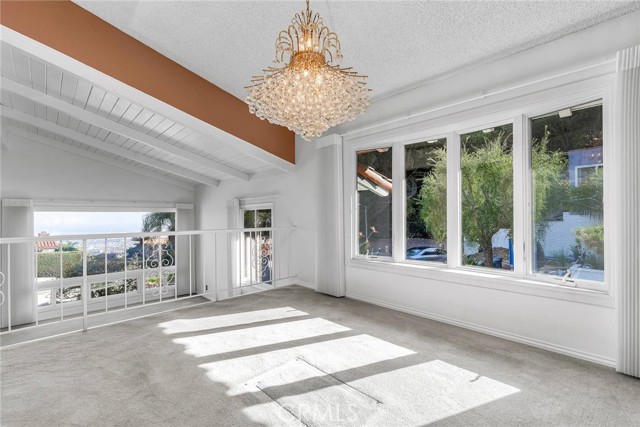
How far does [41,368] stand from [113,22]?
289 centimetres

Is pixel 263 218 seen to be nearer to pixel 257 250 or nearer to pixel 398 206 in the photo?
pixel 257 250

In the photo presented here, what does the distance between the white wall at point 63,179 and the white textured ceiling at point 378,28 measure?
4174 mm

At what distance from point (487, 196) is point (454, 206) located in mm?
316

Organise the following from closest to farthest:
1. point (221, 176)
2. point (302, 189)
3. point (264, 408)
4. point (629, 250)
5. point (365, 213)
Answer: point (264, 408)
point (629, 250)
point (365, 213)
point (302, 189)
point (221, 176)

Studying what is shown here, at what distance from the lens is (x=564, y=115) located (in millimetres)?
2461

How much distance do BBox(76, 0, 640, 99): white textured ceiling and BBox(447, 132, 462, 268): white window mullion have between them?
0.74 metres

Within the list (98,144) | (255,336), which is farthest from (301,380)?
(98,144)

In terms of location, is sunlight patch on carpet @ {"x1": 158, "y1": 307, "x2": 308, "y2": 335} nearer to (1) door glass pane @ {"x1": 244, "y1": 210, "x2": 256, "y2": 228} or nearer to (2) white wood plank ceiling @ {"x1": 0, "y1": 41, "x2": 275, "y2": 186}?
(2) white wood plank ceiling @ {"x1": 0, "y1": 41, "x2": 275, "y2": 186}

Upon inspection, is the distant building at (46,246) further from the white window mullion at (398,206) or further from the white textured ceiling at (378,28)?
the white window mullion at (398,206)

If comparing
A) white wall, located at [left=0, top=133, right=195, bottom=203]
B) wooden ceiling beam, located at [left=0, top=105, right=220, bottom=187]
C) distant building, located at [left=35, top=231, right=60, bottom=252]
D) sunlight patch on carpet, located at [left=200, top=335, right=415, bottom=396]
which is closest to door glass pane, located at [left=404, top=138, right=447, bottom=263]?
sunlight patch on carpet, located at [left=200, top=335, right=415, bottom=396]

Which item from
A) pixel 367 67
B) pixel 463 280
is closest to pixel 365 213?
pixel 463 280

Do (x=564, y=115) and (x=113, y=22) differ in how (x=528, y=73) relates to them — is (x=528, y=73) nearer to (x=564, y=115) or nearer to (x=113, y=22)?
(x=564, y=115)

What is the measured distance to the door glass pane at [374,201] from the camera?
376cm

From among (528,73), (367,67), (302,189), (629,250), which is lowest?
(629,250)
